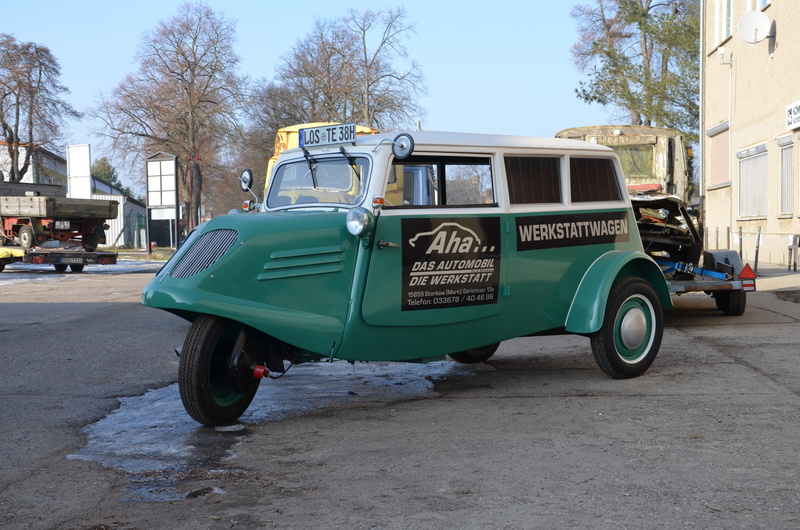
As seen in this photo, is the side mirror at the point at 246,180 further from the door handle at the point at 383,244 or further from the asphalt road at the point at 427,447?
the door handle at the point at 383,244

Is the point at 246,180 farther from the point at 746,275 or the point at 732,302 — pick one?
the point at 732,302

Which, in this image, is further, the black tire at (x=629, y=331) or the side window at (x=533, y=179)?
the black tire at (x=629, y=331)

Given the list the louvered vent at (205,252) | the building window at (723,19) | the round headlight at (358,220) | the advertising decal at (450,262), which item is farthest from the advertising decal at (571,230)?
the building window at (723,19)

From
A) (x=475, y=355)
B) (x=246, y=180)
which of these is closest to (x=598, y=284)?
(x=475, y=355)

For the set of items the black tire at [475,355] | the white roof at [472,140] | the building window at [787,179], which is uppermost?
the building window at [787,179]

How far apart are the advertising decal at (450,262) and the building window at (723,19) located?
72.2 feet

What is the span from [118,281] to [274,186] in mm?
15110

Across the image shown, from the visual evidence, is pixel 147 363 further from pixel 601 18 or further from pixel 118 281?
pixel 601 18

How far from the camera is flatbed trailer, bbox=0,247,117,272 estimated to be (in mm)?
23562

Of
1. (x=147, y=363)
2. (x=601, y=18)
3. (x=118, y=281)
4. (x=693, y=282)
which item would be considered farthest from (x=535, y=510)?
(x=601, y=18)

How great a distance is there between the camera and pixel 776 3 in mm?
20938

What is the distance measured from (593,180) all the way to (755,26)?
16.3 metres

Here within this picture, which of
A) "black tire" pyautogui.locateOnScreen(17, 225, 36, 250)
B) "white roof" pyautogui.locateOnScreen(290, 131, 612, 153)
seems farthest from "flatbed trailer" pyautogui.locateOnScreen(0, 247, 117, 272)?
"white roof" pyautogui.locateOnScreen(290, 131, 612, 153)

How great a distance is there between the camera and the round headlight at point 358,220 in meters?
5.69
